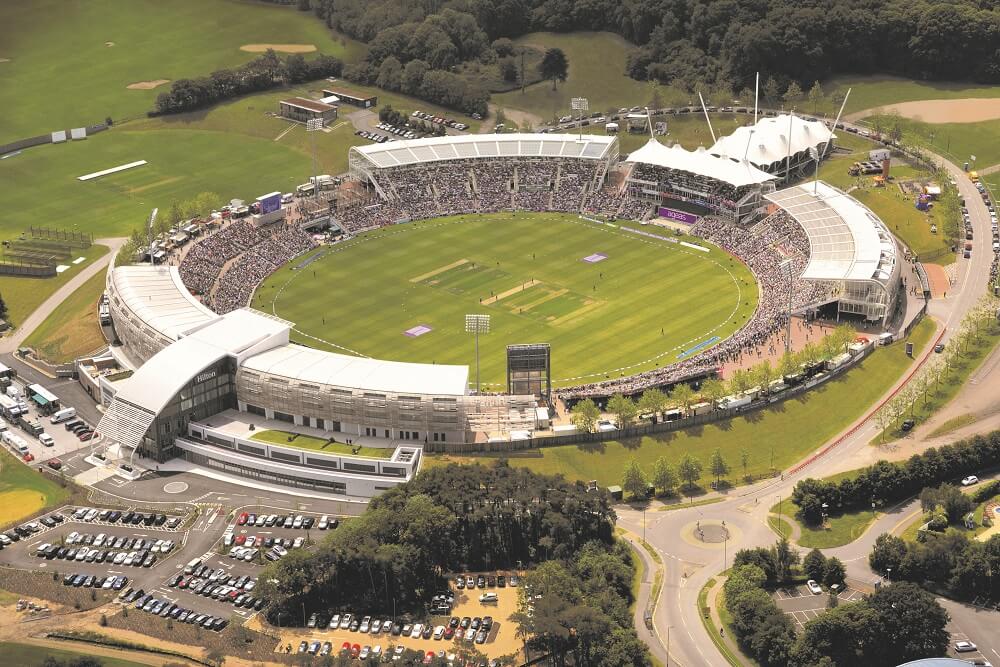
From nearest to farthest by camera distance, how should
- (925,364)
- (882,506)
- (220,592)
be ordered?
1. (220,592)
2. (882,506)
3. (925,364)

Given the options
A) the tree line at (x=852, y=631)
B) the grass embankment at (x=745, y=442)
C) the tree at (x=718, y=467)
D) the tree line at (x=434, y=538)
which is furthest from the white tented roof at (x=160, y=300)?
the tree line at (x=852, y=631)

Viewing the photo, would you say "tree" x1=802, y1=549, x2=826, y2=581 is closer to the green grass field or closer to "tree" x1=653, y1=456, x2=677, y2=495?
"tree" x1=653, y1=456, x2=677, y2=495

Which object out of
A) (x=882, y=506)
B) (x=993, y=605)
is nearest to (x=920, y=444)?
(x=882, y=506)

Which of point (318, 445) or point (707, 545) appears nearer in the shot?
point (707, 545)

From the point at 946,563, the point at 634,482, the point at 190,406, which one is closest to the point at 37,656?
the point at 190,406

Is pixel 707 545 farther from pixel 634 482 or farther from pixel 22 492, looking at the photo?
pixel 22 492

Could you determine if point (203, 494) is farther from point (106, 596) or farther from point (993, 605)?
point (993, 605)

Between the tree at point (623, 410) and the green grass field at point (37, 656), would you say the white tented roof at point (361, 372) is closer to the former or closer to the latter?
the tree at point (623, 410)
